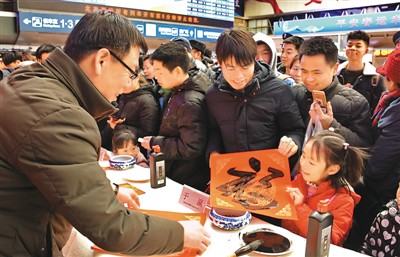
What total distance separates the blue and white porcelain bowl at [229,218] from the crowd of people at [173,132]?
0.24 metres

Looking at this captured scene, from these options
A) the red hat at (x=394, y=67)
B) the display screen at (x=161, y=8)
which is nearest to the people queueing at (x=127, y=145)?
the red hat at (x=394, y=67)

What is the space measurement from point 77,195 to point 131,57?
481 millimetres

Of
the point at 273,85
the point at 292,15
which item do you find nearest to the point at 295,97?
the point at 273,85

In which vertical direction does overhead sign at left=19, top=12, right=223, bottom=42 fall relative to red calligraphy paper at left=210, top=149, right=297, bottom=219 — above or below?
above

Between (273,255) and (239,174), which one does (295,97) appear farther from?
(273,255)

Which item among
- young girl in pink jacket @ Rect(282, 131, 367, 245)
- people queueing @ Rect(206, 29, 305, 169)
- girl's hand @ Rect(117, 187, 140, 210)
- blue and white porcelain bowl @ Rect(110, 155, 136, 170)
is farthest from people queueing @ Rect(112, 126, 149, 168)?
young girl in pink jacket @ Rect(282, 131, 367, 245)

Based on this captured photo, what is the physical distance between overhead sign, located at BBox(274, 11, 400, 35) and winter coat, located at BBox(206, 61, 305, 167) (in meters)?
6.32

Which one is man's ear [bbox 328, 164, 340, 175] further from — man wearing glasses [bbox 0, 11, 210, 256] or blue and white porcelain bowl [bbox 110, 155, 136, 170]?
blue and white porcelain bowl [bbox 110, 155, 136, 170]

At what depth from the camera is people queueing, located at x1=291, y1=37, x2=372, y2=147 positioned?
6.17 ft

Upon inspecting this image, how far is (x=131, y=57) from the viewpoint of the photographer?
3.65ft

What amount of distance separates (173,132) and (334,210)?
3.79ft

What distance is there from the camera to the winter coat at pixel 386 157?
178cm

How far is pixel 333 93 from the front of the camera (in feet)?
6.40

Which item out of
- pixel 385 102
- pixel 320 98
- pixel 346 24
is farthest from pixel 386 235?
pixel 346 24
